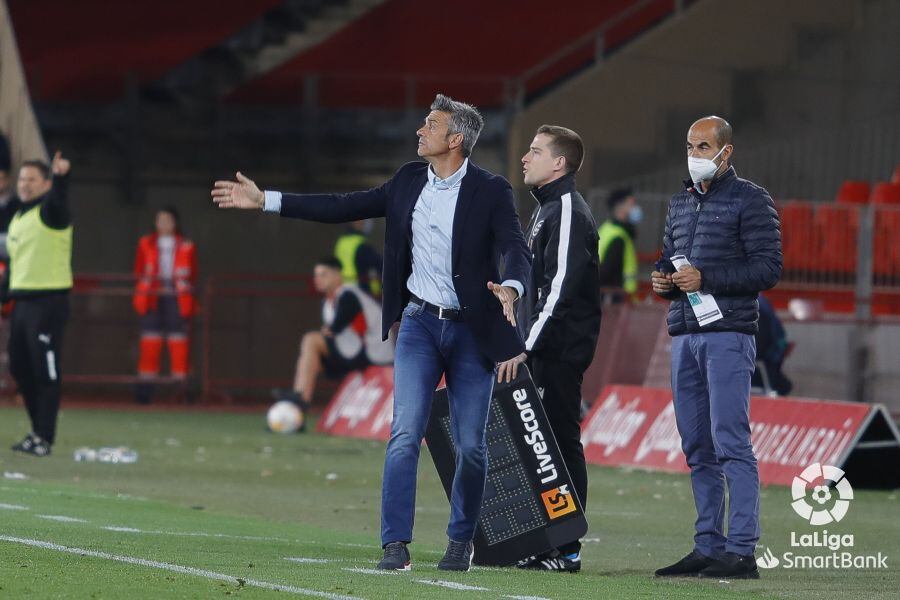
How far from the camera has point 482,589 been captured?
7.75 meters

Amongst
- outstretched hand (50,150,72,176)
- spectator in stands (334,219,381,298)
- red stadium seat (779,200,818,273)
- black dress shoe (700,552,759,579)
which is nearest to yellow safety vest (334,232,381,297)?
spectator in stands (334,219,381,298)

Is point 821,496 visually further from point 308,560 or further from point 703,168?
point 308,560

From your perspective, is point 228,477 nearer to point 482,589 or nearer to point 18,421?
point 18,421

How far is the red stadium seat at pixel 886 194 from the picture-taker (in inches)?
879

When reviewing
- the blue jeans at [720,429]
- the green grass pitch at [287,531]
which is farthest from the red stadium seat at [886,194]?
the blue jeans at [720,429]

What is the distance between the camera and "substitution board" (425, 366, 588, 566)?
8898 millimetres

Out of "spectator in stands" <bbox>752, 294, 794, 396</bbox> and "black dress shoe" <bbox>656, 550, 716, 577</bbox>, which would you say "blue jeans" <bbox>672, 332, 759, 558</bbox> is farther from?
"spectator in stands" <bbox>752, 294, 794, 396</bbox>

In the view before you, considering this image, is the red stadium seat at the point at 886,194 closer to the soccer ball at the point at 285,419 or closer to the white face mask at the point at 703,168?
the soccer ball at the point at 285,419

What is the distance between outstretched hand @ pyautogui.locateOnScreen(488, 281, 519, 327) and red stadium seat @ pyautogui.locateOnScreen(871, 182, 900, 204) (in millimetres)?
14921

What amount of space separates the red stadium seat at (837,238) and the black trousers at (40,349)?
8.84 meters

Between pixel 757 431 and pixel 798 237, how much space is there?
7.12 m

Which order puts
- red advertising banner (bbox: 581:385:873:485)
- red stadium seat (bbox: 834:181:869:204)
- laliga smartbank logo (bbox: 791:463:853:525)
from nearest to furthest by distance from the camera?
1. laliga smartbank logo (bbox: 791:463:853:525)
2. red advertising banner (bbox: 581:385:873:485)
3. red stadium seat (bbox: 834:181:869:204)

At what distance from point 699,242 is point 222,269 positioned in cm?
1659

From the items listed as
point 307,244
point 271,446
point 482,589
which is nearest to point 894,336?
point 271,446
